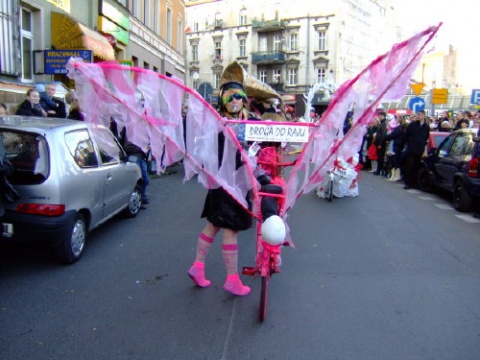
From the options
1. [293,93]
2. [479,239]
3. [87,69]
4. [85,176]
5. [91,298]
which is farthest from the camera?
[293,93]

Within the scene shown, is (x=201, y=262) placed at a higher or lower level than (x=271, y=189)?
lower

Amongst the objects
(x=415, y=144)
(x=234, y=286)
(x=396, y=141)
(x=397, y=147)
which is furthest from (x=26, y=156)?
(x=396, y=141)

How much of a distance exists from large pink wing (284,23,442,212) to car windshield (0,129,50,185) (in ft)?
8.44

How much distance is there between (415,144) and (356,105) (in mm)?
8402

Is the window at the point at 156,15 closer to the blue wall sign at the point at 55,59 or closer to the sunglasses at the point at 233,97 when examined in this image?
the blue wall sign at the point at 55,59

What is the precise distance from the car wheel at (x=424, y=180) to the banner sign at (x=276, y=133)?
25.7 ft

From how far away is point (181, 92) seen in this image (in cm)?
352

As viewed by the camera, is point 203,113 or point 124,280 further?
point 124,280

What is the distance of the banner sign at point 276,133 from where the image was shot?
390 cm

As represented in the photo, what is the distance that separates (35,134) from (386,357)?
397 cm

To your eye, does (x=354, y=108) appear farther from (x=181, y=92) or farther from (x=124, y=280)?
(x=124, y=280)

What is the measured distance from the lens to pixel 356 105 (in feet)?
11.7

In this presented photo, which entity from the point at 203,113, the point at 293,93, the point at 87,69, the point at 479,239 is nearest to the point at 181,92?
the point at 203,113

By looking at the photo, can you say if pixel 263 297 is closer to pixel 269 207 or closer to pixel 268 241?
pixel 268 241
